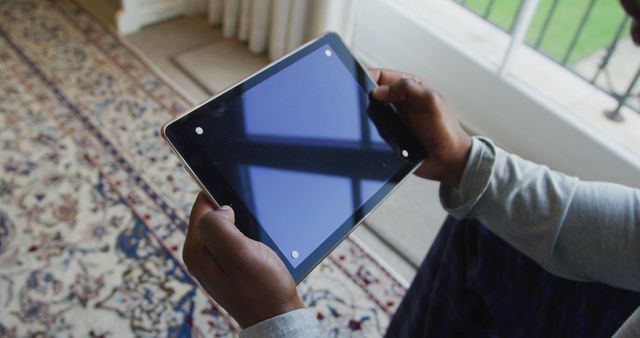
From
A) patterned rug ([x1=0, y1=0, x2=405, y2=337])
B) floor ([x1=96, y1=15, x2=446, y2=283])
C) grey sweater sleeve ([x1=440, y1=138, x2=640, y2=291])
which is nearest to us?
grey sweater sleeve ([x1=440, y1=138, x2=640, y2=291])

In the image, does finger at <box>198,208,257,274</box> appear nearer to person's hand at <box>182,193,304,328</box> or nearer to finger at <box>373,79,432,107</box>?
person's hand at <box>182,193,304,328</box>

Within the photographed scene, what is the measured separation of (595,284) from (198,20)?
1789 mm

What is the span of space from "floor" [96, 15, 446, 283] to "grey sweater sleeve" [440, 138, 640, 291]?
52 cm

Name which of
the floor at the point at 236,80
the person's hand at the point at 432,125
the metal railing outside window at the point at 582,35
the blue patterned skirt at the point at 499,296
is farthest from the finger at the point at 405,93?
the metal railing outside window at the point at 582,35

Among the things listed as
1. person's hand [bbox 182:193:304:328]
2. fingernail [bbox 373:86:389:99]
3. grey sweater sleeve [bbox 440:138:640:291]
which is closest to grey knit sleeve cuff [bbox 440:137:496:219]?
grey sweater sleeve [bbox 440:138:640:291]

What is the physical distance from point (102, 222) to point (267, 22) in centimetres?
95

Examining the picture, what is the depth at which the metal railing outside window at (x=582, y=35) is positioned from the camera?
1.49 m

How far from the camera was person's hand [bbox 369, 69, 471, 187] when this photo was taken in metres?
0.64

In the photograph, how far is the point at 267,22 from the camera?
1.77m

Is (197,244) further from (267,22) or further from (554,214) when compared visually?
(267,22)

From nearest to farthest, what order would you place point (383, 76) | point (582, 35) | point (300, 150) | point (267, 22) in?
point (300, 150) → point (383, 76) → point (582, 35) → point (267, 22)

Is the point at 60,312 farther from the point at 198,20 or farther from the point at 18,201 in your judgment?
the point at 198,20

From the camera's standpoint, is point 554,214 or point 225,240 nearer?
point 225,240

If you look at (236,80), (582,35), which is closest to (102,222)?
(236,80)
